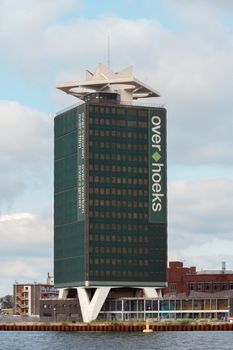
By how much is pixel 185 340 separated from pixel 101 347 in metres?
20.8

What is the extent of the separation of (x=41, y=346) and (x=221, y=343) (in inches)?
1168

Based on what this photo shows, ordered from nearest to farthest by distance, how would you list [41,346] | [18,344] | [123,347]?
[123,347], [41,346], [18,344]

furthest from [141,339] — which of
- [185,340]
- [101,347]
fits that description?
[101,347]

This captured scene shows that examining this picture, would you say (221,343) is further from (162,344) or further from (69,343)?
(69,343)

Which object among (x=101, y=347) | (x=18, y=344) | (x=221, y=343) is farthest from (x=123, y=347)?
(x=18, y=344)

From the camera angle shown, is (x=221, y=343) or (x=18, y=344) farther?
(x=18, y=344)

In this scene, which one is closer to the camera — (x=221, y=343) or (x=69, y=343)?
(x=221, y=343)

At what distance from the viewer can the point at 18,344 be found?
194875 millimetres

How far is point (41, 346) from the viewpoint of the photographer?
182000 millimetres

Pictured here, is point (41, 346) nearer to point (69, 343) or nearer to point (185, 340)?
point (69, 343)

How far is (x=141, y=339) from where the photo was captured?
19600 cm

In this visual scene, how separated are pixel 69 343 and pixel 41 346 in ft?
33.1

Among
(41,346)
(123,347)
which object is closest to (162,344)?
(123,347)

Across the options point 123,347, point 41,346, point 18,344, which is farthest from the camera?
point 18,344
